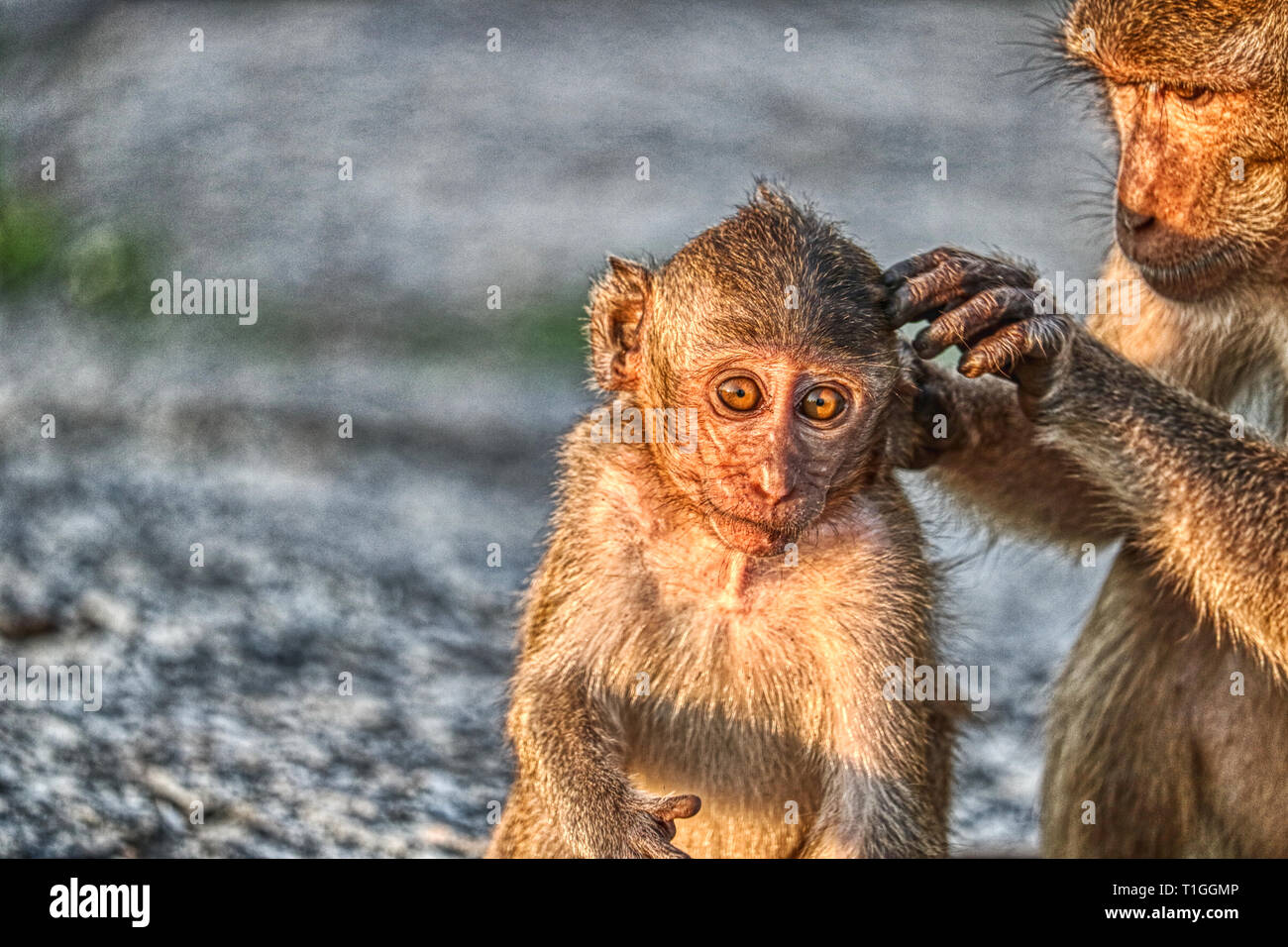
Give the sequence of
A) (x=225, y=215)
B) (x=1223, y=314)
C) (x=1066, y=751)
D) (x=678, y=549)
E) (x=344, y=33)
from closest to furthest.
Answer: (x=678, y=549), (x=1223, y=314), (x=1066, y=751), (x=225, y=215), (x=344, y=33)

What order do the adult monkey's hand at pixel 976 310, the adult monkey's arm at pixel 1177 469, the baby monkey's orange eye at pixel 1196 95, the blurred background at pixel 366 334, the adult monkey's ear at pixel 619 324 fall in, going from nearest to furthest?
the adult monkey's hand at pixel 976 310
the adult monkey's ear at pixel 619 324
the baby monkey's orange eye at pixel 1196 95
the adult monkey's arm at pixel 1177 469
the blurred background at pixel 366 334

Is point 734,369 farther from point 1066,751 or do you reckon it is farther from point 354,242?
point 354,242

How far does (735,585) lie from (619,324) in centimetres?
84

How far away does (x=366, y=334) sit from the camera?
10.5m

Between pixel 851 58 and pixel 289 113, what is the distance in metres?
5.31

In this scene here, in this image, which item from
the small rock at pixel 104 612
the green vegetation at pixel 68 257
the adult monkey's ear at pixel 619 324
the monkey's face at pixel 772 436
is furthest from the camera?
the green vegetation at pixel 68 257

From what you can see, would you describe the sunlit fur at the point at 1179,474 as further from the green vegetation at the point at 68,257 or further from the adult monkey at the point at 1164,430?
the green vegetation at the point at 68,257

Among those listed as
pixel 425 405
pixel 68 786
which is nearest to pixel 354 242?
pixel 425 405

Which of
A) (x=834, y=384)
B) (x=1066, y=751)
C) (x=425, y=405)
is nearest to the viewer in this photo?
(x=834, y=384)

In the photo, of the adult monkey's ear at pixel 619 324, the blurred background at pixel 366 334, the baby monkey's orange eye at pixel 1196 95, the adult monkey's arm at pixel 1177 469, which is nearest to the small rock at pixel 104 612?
the blurred background at pixel 366 334

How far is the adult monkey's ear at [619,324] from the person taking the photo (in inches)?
184

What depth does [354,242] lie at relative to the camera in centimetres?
1195

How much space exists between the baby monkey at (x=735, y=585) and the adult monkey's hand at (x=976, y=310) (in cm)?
12

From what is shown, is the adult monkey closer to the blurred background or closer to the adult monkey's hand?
the adult monkey's hand
